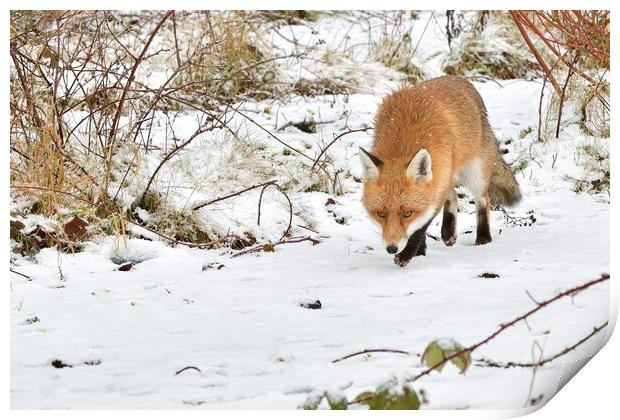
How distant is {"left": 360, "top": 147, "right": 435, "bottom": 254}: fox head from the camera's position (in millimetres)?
3516

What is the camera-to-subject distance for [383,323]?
267 centimetres

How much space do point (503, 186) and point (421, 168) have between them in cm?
80

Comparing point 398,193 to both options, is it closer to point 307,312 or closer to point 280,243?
point 280,243

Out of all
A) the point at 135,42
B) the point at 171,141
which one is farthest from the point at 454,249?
the point at 135,42

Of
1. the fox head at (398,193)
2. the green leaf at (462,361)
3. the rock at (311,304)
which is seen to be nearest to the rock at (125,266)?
the rock at (311,304)

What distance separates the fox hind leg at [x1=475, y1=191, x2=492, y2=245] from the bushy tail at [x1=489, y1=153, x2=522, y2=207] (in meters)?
0.08

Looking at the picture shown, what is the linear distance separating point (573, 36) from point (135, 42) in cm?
191

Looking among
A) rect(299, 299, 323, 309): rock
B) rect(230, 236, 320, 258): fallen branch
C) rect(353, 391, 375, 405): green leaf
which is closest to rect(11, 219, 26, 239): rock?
rect(230, 236, 320, 258): fallen branch

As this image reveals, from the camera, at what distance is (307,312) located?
2859 mm

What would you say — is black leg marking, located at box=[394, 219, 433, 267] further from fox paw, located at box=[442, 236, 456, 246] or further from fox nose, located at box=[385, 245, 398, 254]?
fox paw, located at box=[442, 236, 456, 246]

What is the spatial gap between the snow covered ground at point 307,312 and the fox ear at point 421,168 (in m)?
0.37

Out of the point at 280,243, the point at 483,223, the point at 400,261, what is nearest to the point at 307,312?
the point at 400,261

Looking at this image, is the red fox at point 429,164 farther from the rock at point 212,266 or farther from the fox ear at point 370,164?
the rock at point 212,266

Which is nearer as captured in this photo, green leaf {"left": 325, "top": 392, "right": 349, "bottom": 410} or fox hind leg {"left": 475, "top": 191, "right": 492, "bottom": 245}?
green leaf {"left": 325, "top": 392, "right": 349, "bottom": 410}
